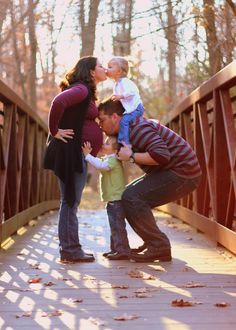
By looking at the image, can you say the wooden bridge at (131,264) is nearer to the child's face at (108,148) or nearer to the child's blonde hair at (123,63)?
the child's blonde hair at (123,63)

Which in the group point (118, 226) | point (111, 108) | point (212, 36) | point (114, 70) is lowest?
point (118, 226)

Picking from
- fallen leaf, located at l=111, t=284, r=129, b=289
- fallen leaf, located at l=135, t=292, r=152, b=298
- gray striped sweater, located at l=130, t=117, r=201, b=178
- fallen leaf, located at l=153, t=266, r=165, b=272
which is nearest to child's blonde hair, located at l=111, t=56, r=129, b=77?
gray striped sweater, located at l=130, t=117, r=201, b=178

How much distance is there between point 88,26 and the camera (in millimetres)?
10992

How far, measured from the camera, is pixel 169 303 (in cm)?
369

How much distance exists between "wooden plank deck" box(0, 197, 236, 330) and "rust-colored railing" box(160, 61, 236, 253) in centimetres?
25

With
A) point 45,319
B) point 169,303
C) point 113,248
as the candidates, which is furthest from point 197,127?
point 45,319

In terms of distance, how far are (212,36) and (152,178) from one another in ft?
12.8

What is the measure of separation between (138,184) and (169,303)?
5.77 ft

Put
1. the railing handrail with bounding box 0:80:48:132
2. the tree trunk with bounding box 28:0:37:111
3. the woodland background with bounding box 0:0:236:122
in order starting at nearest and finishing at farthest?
the railing handrail with bounding box 0:80:48:132 → the woodland background with bounding box 0:0:236:122 → the tree trunk with bounding box 28:0:37:111

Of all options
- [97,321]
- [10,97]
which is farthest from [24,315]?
[10,97]

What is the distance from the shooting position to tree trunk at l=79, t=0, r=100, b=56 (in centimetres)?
1012

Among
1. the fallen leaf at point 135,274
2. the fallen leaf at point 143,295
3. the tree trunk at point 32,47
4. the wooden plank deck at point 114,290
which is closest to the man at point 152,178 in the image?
the wooden plank deck at point 114,290

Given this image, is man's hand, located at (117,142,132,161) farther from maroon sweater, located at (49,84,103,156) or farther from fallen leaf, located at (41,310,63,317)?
fallen leaf, located at (41,310,63,317)

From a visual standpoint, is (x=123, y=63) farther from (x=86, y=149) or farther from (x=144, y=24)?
(x=144, y=24)
